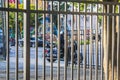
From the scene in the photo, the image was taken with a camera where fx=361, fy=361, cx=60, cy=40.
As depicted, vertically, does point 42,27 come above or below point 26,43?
above

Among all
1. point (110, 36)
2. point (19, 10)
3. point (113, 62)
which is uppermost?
point (19, 10)

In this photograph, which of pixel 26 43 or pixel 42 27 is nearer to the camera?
pixel 26 43

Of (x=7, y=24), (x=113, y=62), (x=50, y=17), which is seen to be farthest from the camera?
(x=113, y=62)

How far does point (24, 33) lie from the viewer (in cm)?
592

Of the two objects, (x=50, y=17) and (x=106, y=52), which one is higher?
(x=50, y=17)

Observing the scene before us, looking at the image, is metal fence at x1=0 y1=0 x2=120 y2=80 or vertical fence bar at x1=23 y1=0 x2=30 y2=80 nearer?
metal fence at x1=0 y1=0 x2=120 y2=80

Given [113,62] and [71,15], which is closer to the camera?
[71,15]

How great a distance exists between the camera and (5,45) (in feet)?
19.4

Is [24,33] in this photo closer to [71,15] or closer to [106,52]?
[71,15]

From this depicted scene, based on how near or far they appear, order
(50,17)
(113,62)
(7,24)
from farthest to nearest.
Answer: (113,62), (50,17), (7,24)

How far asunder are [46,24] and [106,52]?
137cm

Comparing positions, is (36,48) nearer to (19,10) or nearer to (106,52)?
(19,10)

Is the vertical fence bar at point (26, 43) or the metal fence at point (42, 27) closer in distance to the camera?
the metal fence at point (42, 27)

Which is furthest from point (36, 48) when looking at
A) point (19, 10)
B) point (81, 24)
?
point (81, 24)
